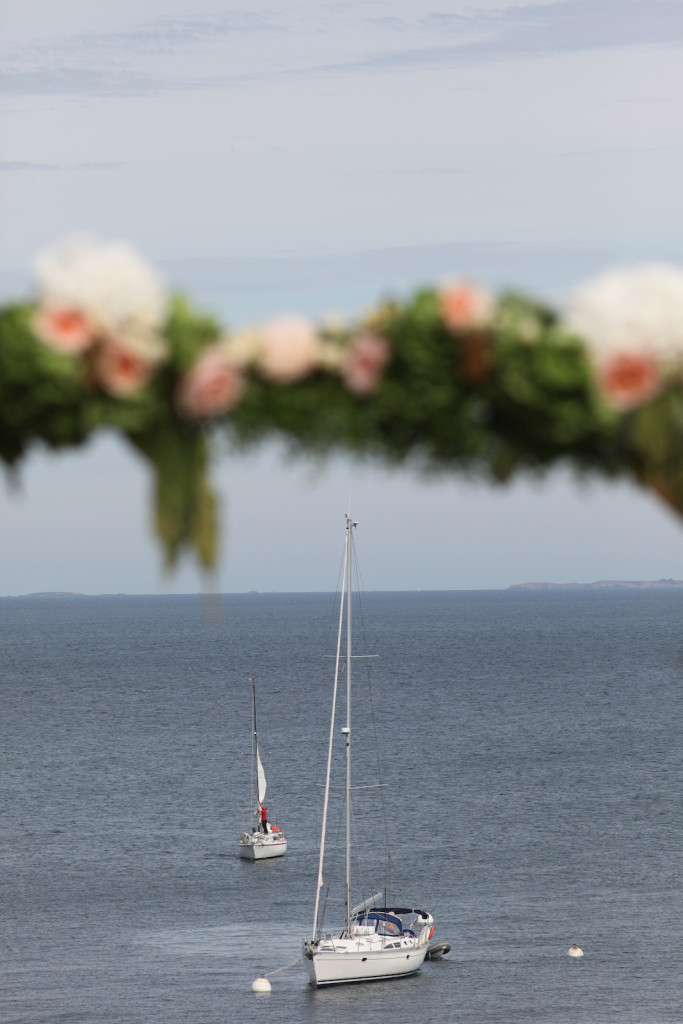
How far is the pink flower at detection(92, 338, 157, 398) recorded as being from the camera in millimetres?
3250

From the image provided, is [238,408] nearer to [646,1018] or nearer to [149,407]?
[149,407]

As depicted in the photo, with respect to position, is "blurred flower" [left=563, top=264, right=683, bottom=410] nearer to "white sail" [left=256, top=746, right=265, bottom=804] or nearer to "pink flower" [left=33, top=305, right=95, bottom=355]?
"pink flower" [left=33, top=305, right=95, bottom=355]

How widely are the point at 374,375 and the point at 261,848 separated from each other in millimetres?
97633

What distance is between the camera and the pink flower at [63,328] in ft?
10.6

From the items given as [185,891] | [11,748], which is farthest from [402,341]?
[11,748]

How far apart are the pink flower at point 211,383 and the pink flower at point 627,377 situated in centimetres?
90

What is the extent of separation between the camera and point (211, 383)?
3.32 m

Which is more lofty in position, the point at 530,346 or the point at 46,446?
the point at 530,346

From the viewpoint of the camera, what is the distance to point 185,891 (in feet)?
294

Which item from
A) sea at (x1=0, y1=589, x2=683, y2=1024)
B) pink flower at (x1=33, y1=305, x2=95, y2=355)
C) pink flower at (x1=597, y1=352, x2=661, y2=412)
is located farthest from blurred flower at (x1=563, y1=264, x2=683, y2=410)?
sea at (x1=0, y1=589, x2=683, y2=1024)

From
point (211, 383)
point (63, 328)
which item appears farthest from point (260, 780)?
point (63, 328)

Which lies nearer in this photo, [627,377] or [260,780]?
[627,377]

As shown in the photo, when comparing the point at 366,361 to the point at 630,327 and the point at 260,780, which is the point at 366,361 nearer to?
the point at 630,327

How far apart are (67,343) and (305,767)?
132m
